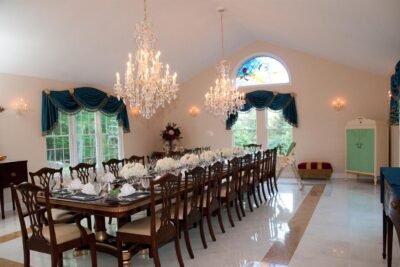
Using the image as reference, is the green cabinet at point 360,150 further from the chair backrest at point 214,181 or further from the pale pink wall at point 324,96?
the chair backrest at point 214,181

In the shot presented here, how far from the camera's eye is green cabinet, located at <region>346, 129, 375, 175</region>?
710cm

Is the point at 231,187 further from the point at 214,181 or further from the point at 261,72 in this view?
the point at 261,72

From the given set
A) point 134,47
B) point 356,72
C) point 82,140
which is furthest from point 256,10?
point 82,140

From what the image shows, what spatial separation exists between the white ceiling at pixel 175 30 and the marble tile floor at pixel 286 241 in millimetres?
2671

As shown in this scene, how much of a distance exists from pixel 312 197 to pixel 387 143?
2676mm

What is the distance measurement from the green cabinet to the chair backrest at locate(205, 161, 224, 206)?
4571 mm


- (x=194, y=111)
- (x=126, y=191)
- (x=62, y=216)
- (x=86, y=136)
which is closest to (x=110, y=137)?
(x=86, y=136)

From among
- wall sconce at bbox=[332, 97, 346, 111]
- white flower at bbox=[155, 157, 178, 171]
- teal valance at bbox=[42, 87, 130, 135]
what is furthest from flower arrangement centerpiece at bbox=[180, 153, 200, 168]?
wall sconce at bbox=[332, 97, 346, 111]

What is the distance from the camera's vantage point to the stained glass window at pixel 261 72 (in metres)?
8.64

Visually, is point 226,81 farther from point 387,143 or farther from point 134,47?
point 387,143

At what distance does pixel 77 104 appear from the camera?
22.5 feet

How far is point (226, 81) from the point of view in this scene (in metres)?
6.30

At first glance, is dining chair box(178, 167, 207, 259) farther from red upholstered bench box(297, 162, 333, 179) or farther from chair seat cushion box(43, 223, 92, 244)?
red upholstered bench box(297, 162, 333, 179)

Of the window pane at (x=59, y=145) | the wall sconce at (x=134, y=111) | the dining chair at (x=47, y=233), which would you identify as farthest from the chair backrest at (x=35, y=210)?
the wall sconce at (x=134, y=111)
